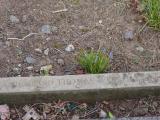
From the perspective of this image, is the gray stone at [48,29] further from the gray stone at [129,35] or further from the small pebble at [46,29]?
the gray stone at [129,35]

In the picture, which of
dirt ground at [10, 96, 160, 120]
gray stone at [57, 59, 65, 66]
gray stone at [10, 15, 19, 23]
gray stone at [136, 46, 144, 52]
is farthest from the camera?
gray stone at [10, 15, 19, 23]

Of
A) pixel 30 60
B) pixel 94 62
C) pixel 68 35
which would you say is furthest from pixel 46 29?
pixel 94 62

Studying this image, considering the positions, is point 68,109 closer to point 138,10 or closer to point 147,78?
point 147,78

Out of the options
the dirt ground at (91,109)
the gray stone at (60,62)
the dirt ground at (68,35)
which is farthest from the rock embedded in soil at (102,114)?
the gray stone at (60,62)

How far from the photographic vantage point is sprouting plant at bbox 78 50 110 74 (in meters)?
3.15

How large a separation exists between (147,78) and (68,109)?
63 centimetres

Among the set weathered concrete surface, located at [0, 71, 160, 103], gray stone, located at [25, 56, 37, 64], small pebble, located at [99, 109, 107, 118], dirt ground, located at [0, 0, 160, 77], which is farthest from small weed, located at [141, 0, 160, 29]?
gray stone, located at [25, 56, 37, 64]

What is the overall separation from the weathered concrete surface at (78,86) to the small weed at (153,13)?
61 centimetres

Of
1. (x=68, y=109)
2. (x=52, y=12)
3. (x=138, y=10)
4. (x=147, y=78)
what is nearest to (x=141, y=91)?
(x=147, y=78)

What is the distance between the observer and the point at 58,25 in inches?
142

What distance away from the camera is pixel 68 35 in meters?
3.54

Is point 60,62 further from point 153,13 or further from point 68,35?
point 153,13

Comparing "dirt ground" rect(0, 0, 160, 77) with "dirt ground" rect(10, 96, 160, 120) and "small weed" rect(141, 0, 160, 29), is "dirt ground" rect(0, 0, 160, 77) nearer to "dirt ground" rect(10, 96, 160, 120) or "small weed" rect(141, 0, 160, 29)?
"small weed" rect(141, 0, 160, 29)

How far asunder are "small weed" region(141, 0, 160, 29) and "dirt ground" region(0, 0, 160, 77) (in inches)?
2.9
